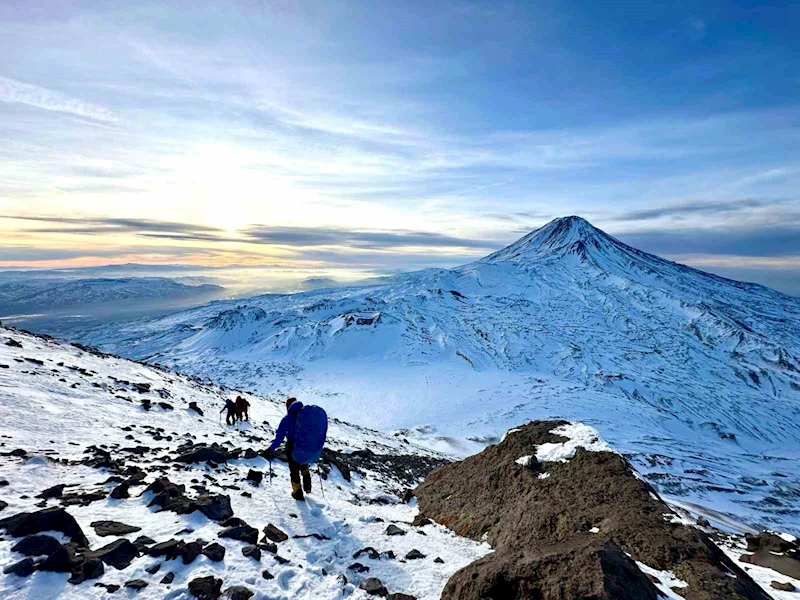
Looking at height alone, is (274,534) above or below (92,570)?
below

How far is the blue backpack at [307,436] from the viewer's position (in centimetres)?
911

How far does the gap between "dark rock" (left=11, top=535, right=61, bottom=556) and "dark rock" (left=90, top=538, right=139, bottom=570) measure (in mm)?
459

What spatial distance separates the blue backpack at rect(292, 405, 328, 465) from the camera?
911 centimetres

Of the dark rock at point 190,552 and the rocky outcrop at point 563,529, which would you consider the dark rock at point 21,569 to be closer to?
the dark rock at point 190,552

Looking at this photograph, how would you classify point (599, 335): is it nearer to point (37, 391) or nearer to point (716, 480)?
point (716, 480)

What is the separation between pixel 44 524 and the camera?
19.4 feet

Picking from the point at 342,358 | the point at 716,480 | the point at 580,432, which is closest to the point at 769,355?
the point at 716,480

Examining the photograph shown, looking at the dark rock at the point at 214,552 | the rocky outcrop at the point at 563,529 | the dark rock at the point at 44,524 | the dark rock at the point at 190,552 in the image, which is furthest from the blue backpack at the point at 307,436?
the rocky outcrop at the point at 563,529

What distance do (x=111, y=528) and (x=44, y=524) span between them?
2.94 ft

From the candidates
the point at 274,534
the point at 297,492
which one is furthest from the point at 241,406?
the point at 274,534

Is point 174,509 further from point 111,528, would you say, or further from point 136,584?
point 136,584

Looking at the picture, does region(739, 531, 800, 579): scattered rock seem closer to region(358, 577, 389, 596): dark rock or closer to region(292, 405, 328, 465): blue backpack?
region(358, 577, 389, 596): dark rock

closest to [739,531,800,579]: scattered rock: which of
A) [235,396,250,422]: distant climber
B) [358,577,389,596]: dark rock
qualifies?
[358,577,389,596]: dark rock

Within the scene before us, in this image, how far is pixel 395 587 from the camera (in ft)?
20.4
